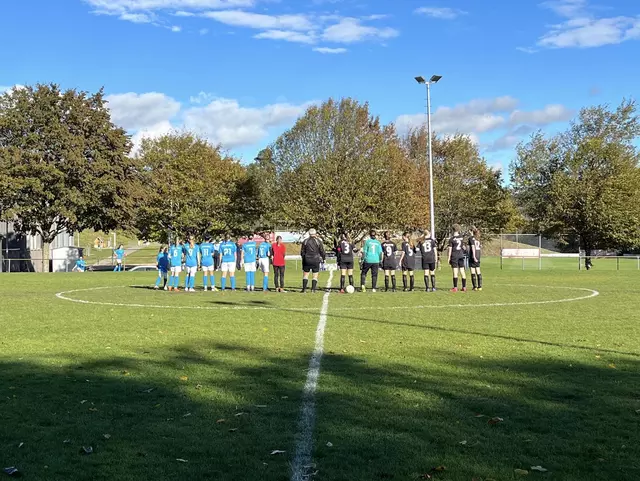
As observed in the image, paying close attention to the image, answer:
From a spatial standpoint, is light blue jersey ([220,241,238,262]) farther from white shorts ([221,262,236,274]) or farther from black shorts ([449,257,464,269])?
black shorts ([449,257,464,269])

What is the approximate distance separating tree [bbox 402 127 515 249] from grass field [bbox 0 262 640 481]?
4091 centimetres

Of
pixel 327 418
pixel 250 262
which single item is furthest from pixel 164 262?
pixel 327 418

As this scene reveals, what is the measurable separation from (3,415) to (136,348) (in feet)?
12.5

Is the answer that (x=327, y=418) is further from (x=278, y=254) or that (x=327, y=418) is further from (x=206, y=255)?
(x=206, y=255)

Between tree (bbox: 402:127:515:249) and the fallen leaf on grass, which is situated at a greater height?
tree (bbox: 402:127:515:249)

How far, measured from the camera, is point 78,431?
18.2 ft

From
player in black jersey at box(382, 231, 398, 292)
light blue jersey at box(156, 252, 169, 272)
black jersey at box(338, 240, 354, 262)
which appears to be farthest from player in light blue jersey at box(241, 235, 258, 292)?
player in black jersey at box(382, 231, 398, 292)

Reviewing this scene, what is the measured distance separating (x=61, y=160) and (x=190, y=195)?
31.0ft

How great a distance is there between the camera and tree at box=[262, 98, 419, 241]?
1730 inches

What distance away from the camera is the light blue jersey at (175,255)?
2198cm

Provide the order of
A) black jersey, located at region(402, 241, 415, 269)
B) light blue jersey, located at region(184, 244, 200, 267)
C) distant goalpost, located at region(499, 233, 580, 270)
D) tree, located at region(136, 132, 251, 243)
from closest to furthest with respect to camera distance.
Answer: light blue jersey, located at region(184, 244, 200, 267) < black jersey, located at region(402, 241, 415, 269) < distant goalpost, located at region(499, 233, 580, 270) < tree, located at region(136, 132, 251, 243)

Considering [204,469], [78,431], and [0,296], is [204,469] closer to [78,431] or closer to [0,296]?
[78,431]

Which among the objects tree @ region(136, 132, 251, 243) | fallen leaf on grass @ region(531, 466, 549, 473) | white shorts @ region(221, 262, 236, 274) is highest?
tree @ region(136, 132, 251, 243)

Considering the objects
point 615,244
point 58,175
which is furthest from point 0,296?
point 615,244
